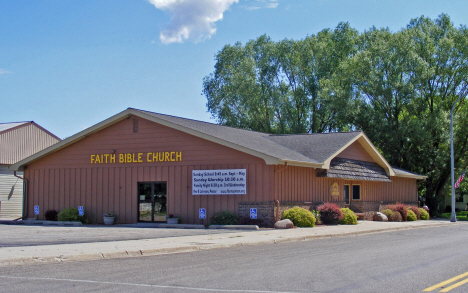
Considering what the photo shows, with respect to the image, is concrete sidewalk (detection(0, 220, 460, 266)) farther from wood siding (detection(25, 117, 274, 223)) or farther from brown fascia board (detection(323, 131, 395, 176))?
brown fascia board (detection(323, 131, 395, 176))

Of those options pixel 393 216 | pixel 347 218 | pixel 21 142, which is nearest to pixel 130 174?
pixel 347 218

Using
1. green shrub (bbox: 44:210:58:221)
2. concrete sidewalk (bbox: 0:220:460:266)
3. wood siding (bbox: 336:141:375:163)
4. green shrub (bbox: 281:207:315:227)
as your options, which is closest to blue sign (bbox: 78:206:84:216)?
green shrub (bbox: 44:210:58:221)

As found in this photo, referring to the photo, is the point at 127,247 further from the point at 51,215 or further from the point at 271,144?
the point at 271,144

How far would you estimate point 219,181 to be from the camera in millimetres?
24016

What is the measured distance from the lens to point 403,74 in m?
43.0

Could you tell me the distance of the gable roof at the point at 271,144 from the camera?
2348cm

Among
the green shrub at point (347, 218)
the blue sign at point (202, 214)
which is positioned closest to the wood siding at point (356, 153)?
the green shrub at point (347, 218)

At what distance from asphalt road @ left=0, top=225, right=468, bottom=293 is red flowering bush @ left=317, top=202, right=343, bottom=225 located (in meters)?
11.2

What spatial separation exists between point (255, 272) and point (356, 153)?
22.3 metres

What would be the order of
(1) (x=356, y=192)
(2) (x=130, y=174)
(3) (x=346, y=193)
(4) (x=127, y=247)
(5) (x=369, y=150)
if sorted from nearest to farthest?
(4) (x=127, y=247) → (2) (x=130, y=174) → (3) (x=346, y=193) → (1) (x=356, y=192) → (5) (x=369, y=150)

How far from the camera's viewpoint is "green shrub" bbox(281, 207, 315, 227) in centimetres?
2289

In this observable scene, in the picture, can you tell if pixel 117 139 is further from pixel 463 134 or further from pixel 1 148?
pixel 463 134

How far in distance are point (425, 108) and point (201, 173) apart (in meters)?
25.6

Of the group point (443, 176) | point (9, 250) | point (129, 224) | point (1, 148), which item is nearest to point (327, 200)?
point (129, 224)
